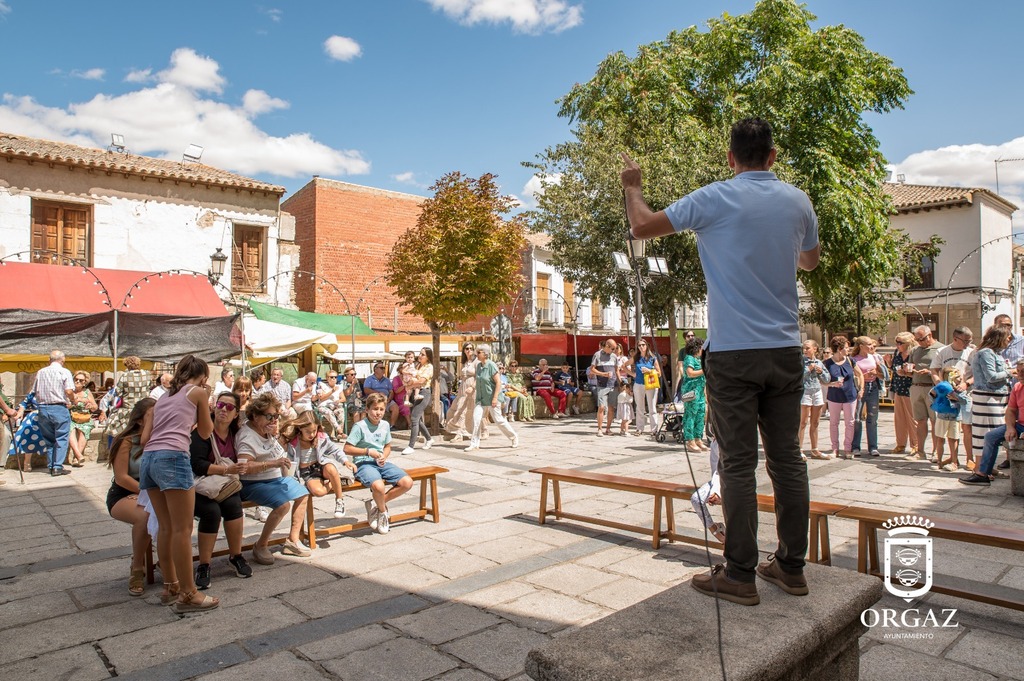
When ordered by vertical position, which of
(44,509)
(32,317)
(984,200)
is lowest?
(44,509)

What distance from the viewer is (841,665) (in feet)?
8.23

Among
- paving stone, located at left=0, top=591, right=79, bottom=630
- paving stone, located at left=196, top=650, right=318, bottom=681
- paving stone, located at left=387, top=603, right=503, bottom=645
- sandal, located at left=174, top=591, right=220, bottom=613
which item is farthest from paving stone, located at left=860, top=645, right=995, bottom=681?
paving stone, located at left=0, top=591, right=79, bottom=630

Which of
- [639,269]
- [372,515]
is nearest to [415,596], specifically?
[372,515]

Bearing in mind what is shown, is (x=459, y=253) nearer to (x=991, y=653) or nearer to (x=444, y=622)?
(x=444, y=622)

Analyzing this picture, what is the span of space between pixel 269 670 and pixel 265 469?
1.90 meters

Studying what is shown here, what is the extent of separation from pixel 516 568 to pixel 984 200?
32.0 meters

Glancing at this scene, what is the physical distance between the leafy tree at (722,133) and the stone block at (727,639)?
1431 centimetres

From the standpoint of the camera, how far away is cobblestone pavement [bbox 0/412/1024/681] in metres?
3.31

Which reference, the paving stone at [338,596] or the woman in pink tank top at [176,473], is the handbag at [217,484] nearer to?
the woman in pink tank top at [176,473]

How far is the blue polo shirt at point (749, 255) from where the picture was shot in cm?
251

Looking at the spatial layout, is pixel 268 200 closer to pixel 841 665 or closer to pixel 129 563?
pixel 129 563

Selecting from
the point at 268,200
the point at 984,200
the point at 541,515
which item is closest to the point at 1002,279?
the point at 984,200

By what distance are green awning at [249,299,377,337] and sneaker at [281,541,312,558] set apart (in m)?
11.1

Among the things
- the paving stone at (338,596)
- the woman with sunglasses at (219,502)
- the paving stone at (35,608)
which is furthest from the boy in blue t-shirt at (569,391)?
the paving stone at (35,608)
